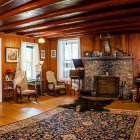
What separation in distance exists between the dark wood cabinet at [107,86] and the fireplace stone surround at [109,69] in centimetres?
14

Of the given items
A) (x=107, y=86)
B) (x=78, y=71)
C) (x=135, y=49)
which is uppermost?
(x=135, y=49)

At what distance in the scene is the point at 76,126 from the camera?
411cm

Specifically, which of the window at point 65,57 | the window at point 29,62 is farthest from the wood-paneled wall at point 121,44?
the window at point 29,62

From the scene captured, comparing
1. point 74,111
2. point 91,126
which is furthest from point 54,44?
point 91,126

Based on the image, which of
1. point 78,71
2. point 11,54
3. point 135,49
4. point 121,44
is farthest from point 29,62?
point 135,49

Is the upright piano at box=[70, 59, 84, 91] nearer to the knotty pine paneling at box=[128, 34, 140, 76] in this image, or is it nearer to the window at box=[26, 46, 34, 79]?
the window at box=[26, 46, 34, 79]

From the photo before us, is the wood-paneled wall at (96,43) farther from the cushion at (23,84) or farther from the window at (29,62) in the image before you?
the cushion at (23,84)

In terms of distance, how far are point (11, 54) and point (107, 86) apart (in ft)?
12.2

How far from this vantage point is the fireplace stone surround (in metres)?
7.20

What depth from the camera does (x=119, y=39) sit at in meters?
7.48

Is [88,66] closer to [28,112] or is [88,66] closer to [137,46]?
[137,46]

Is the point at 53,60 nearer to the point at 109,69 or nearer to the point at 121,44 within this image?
the point at 109,69

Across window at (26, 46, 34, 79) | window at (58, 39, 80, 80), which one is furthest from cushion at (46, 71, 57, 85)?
window at (26, 46, 34, 79)

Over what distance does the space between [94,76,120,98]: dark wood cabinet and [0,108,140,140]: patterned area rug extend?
7.39 ft
